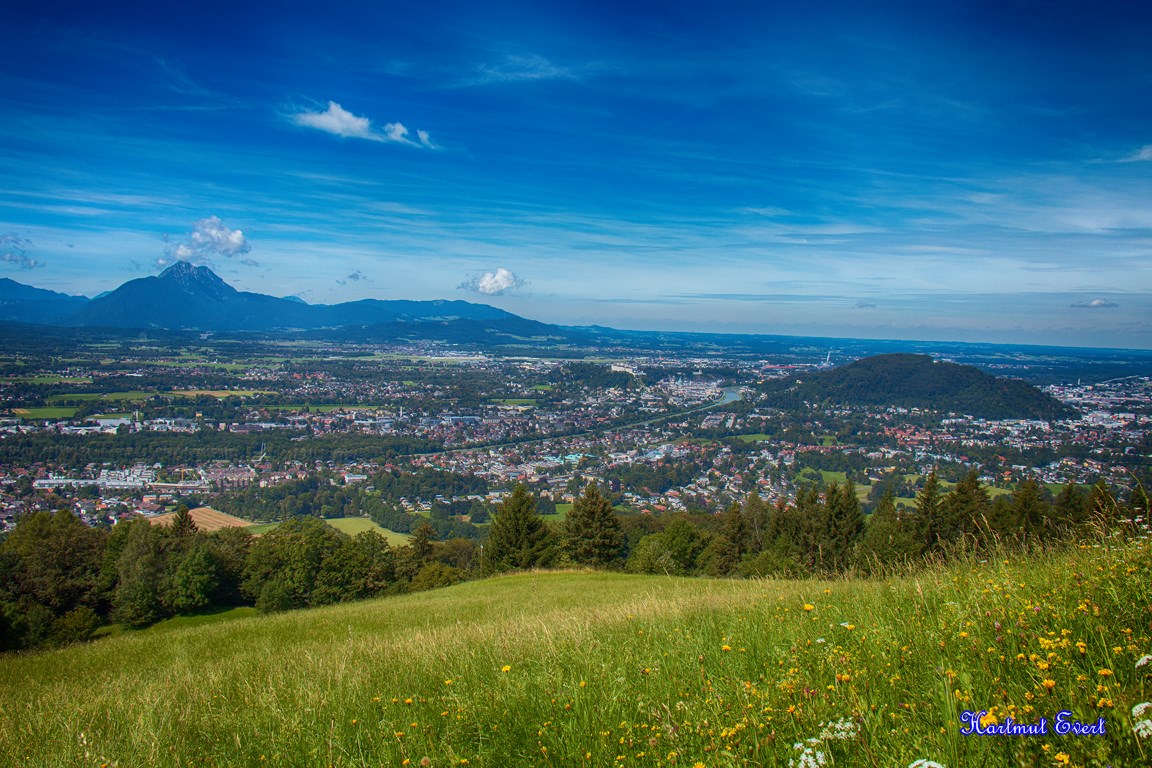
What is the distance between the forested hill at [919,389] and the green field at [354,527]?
98898mm

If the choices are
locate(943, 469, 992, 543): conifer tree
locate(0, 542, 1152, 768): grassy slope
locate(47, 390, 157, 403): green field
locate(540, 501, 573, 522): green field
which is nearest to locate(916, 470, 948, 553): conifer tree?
locate(943, 469, 992, 543): conifer tree

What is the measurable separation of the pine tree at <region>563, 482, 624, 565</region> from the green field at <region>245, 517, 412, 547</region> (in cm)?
2808

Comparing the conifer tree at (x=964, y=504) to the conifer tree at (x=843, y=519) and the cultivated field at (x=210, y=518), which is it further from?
the cultivated field at (x=210, y=518)

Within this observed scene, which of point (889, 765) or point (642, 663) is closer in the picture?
point (889, 765)

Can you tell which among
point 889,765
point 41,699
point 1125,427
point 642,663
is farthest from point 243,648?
point 1125,427

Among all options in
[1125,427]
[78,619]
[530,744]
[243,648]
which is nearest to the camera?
[530,744]

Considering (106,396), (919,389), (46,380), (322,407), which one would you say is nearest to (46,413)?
(106,396)

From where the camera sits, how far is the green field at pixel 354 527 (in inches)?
2114

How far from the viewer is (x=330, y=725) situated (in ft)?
11.4

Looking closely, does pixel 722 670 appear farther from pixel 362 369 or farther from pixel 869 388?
pixel 362 369

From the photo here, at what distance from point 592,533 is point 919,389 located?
126426mm

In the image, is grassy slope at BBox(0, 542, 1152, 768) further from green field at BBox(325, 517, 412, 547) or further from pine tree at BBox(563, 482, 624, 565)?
green field at BBox(325, 517, 412, 547)

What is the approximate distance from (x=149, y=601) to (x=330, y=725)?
31.9 m

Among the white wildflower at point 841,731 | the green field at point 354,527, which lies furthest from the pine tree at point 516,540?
the white wildflower at point 841,731
